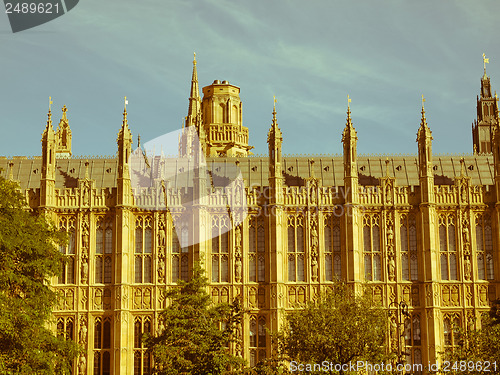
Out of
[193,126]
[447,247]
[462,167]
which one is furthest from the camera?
[193,126]

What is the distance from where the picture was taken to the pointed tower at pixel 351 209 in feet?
243

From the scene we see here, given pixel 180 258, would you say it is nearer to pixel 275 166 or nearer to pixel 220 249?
pixel 220 249

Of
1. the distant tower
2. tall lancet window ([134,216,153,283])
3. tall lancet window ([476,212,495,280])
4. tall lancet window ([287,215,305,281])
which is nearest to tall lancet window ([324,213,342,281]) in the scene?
tall lancet window ([287,215,305,281])

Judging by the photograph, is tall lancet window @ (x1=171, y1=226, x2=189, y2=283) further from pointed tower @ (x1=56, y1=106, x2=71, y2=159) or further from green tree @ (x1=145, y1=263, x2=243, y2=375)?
pointed tower @ (x1=56, y1=106, x2=71, y2=159)

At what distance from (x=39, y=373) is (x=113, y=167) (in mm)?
34340

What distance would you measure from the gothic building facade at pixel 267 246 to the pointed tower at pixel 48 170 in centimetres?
10

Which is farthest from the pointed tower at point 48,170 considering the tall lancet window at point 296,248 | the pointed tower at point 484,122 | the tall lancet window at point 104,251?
the pointed tower at point 484,122

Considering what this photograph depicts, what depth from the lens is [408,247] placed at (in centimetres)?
7550

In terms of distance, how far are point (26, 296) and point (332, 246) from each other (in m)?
29.7

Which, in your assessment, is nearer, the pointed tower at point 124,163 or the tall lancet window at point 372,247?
the tall lancet window at point 372,247

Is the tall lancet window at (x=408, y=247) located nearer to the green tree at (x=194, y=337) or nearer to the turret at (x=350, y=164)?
the turret at (x=350, y=164)

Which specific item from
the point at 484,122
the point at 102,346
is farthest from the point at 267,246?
the point at 484,122

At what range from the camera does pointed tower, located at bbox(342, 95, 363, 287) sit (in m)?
74.0

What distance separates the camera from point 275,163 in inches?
2990
